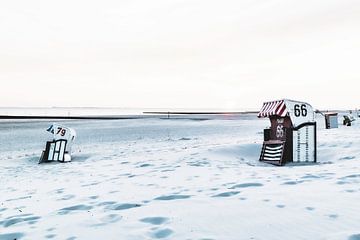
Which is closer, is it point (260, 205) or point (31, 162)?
point (260, 205)

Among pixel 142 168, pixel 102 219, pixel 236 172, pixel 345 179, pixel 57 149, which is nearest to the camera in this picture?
pixel 102 219

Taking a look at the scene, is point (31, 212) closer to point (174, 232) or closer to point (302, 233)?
point (174, 232)

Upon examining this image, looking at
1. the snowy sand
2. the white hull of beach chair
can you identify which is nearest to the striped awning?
the snowy sand

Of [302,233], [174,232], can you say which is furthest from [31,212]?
[302,233]

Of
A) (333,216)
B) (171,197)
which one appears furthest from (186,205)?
(333,216)

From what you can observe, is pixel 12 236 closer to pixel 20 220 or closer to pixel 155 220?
pixel 20 220

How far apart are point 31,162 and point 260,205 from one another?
11.7 m

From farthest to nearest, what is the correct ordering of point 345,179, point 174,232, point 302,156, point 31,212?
1. point 302,156
2. point 345,179
3. point 31,212
4. point 174,232

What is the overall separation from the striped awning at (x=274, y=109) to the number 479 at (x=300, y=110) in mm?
373

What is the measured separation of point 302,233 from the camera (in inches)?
150

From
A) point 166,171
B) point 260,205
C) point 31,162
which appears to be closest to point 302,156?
point 166,171

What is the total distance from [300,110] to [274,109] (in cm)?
83

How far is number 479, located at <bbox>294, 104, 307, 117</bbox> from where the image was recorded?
11414 millimetres

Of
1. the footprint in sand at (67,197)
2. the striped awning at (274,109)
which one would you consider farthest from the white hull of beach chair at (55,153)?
the striped awning at (274,109)
